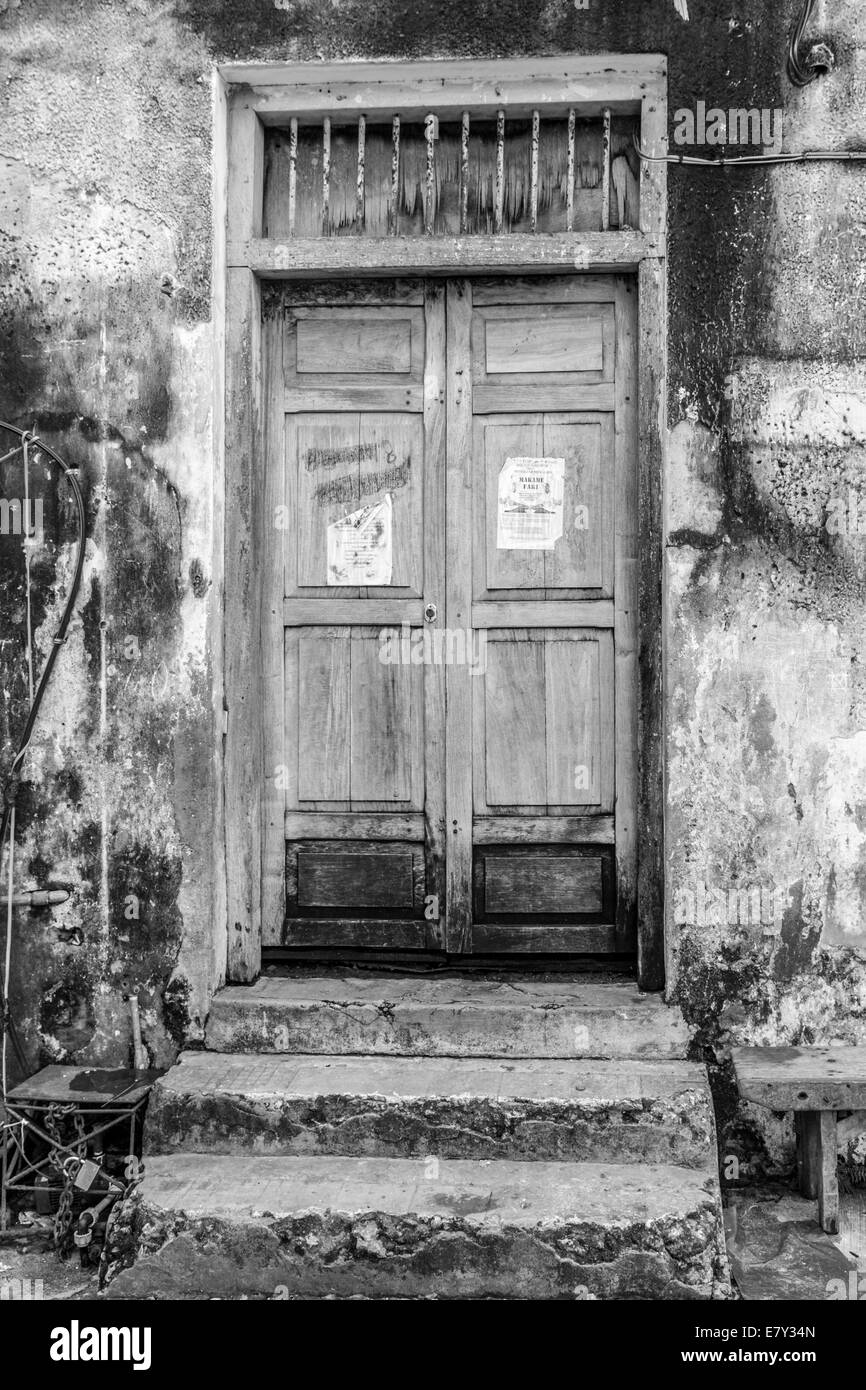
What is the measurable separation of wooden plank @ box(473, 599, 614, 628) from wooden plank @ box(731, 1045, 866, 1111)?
68.4 inches

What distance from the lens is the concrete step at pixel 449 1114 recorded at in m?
4.11

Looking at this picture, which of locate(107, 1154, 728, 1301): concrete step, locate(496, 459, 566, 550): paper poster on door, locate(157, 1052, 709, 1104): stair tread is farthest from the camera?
locate(496, 459, 566, 550): paper poster on door

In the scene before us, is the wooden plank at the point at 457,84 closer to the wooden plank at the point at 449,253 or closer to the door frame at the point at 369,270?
the door frame at the point at 369,270

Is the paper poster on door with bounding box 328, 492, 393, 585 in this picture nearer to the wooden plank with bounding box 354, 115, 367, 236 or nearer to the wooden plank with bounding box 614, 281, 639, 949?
the wooden plank with bounding box 614, 281, 639, 949

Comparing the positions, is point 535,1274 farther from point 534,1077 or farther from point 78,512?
point 78,512

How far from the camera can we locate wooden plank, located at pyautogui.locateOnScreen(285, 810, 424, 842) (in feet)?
15.7

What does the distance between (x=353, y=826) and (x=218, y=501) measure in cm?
139

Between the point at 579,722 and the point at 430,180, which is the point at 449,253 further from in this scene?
the point at 579,722

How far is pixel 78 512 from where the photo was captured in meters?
4.60

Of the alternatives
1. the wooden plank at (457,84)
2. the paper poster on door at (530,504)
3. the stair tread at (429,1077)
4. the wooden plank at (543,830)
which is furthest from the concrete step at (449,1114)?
the wooden plank at (457,84)

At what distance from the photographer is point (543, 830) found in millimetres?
4750

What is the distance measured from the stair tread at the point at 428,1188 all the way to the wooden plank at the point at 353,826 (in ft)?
4.04

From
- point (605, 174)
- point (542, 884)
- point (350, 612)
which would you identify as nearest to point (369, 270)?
point (605, 174)

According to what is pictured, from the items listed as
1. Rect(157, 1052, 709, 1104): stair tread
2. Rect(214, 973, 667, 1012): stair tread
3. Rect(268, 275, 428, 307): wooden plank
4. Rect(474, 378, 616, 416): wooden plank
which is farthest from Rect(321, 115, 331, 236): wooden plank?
Rect(157, 1052, 709, 1104): stair tread
